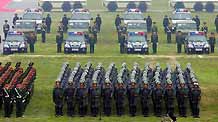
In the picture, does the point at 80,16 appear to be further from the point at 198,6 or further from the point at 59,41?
the point at 198,6

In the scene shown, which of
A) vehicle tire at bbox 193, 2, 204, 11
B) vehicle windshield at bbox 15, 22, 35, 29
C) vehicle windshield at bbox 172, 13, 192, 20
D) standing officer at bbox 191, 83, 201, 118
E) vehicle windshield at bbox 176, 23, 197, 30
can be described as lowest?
standing officer at bbox 191, 83, 201, 118

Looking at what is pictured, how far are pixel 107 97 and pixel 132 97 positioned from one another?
37.0 inches

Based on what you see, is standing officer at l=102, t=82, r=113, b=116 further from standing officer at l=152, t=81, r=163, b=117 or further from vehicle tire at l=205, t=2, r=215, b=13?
vehicle tire at l=205, t=2, r=215, b=13

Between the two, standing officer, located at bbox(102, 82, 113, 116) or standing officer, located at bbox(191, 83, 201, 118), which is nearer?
standing officer, located at bbox(191, 83, 201, 118)

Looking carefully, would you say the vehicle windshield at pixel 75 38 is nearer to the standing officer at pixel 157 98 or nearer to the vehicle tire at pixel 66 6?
the standing officer at pixel 157 98

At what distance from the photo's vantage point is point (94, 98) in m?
24.7

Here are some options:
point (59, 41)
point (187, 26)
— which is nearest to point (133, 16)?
point (187, 26)

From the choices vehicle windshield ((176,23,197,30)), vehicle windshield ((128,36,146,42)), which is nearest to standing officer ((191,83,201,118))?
vehicle windshield ((128,36,146,42))

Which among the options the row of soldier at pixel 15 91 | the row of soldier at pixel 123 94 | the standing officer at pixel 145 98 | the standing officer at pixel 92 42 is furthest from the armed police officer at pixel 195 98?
the standing officer at pixel 92 42

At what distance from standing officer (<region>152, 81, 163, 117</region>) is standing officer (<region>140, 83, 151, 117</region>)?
0.77 feet

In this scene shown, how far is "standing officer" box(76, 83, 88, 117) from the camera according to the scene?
80.8ft

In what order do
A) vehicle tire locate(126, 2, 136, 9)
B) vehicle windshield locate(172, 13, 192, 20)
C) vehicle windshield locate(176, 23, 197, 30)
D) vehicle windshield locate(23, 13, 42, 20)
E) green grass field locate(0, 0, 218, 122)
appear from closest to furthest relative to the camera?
1. green grass field locate(0, 0, 218, 122)
2. vehicle windshield locate(176, 23, 197, 30)
3. vehicle windshield locate(23, 13, 42, 20)
4. vehicle windshield locate(172, 13, 192, 20)
5. vehicle tire locate(126, 2, 136, 9)

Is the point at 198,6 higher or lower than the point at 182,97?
higher

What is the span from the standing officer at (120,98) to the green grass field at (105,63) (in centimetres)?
31
